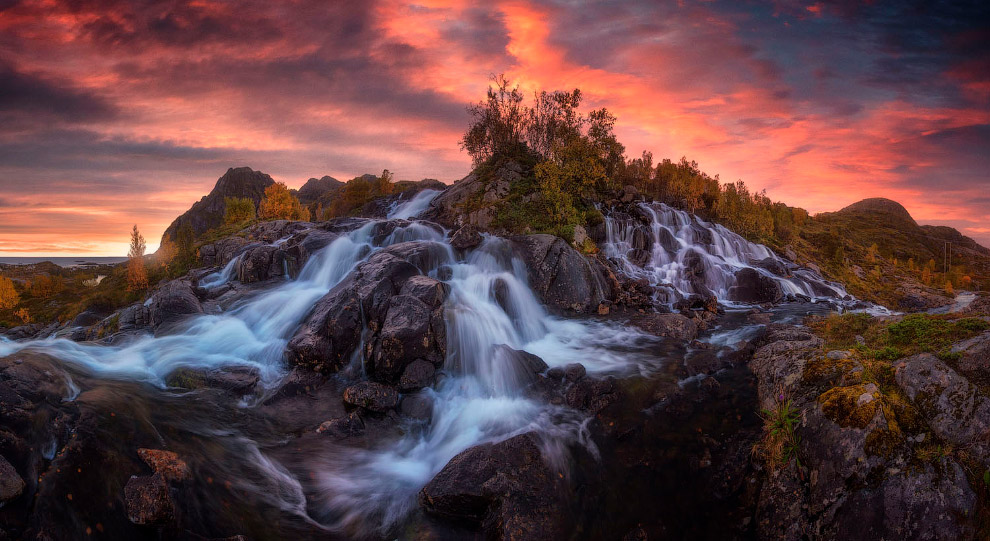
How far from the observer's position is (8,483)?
4.45 metres

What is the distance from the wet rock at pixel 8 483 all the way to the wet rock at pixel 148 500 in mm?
1061

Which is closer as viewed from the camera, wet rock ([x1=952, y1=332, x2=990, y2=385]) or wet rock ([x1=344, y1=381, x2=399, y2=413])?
wet rock ([x1=952, y1=332, x2=990, y2=385])

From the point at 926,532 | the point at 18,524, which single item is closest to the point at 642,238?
the point at 926,532

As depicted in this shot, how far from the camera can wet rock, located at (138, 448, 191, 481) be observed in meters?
5.91

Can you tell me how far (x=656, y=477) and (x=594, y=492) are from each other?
1.61 m

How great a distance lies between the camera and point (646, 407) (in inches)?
463

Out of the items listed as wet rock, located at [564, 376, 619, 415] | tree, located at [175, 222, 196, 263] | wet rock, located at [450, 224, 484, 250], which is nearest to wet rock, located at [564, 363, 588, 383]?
Answer: wet rock, located at [564, 376, 619, 415]

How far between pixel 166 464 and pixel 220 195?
190197 millimetres

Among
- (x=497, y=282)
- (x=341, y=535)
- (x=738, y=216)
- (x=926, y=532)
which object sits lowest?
(x=341, y=535)

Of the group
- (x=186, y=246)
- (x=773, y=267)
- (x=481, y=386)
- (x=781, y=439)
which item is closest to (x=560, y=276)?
(x=481, y=386)

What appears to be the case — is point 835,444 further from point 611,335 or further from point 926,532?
point 611,335

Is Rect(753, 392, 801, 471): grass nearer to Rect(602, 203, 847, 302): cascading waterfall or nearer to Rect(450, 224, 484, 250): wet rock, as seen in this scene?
Rect(450, 224, 484, 250): wet rock

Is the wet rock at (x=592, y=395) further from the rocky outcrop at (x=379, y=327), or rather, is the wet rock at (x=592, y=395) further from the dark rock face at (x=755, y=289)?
the dark rock face at (x=755, y=289)

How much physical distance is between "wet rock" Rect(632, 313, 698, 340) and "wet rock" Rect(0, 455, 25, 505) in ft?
67.4
